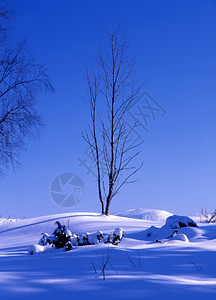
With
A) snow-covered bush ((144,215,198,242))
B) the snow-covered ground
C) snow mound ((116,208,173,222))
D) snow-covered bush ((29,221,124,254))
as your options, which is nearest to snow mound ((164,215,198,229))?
snow-covered bush ((144,215,198,242))

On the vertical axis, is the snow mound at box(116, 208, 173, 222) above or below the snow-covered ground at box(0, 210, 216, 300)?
below

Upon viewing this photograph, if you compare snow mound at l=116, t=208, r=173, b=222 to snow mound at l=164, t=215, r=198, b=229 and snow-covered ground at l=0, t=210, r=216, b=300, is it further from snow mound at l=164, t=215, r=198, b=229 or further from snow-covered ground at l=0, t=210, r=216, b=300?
snow-covered ground at l=0, t=210, r=216, b=300

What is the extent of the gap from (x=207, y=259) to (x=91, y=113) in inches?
347

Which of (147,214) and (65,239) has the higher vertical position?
(65,239)

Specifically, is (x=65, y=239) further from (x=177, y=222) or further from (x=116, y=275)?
(x=177, y=222)

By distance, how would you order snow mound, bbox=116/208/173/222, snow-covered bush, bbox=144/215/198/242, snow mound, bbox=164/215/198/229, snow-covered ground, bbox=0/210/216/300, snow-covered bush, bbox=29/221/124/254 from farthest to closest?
snow mound, bbox=116/208/173/222 < snow mound, bbox=164/215/198/229 < snow-covered bush, bbox=144/215/198/242 < snow-covered bush, bbox=29/221/124/254 < snow-covered ground, bbox=0/210/216/300

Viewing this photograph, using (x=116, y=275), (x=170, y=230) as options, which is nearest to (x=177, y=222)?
(x=170, y=230)

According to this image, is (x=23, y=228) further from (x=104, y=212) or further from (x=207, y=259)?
(x=207, y=259)

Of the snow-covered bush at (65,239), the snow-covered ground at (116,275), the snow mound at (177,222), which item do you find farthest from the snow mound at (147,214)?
the snow-covered ground at (116,275)

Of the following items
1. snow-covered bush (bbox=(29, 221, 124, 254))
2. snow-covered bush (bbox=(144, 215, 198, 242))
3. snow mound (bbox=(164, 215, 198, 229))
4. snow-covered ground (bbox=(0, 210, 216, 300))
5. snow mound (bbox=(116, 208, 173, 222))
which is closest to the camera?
snow-covered ground (bbox=(0, 210, 216, 300))

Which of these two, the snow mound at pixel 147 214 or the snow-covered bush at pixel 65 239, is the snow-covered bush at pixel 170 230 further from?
the snow mound at pixel 147 214

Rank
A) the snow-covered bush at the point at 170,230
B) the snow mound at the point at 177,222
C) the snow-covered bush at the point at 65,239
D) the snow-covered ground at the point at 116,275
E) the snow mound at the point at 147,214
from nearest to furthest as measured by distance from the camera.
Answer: the snow-covered ground at the point at 116,275, the snow-covered bush at the point at 65,239, the snow-covered bush at the point at 170,230, the snow mound at the point at 177,222, the snow mound at the point at 147,214

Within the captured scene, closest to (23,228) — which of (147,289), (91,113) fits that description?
(91,113)

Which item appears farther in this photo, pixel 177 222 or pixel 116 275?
pixel 177 222
